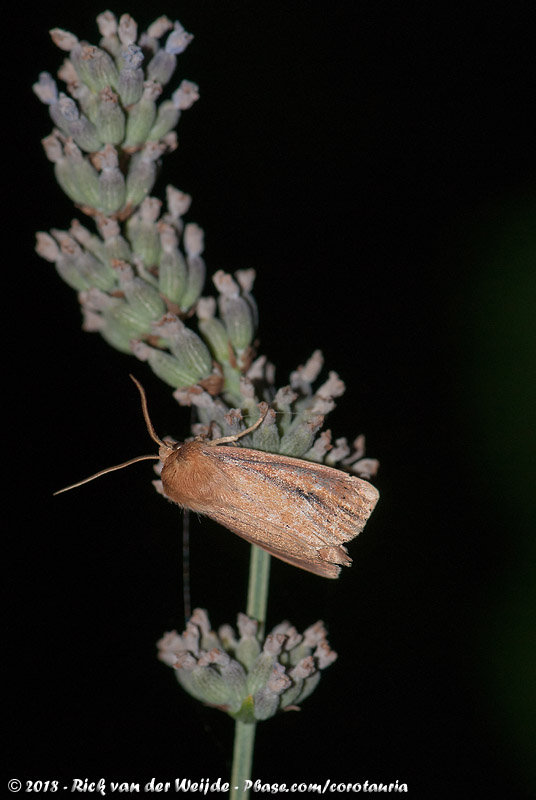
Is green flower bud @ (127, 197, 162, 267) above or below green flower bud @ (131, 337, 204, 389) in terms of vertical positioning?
above

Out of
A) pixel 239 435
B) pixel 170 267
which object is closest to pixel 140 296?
pixel 170 267

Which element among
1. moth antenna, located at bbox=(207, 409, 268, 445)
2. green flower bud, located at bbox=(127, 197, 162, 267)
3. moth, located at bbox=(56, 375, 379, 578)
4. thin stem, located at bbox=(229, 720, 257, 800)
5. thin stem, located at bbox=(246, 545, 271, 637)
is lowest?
thin stem, located at bbox=(229, 720, 257, 800)

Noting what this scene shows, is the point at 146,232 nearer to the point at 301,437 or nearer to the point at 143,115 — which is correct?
the point at 143,115

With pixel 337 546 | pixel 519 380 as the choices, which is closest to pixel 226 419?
pixel 337 546

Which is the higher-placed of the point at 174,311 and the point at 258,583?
the point at 174,311

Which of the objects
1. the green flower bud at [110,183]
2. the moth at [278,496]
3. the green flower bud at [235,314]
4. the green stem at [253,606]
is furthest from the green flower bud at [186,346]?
the green stem at [253,606]

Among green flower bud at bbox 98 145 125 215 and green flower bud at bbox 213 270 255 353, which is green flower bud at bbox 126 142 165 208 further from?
green flower bud at bbox 213 270 255 353

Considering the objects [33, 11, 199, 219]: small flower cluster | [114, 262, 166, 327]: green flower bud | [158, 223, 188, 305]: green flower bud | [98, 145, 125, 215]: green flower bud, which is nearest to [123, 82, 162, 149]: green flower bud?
[33, 11, 199, 219]: small flower cluster

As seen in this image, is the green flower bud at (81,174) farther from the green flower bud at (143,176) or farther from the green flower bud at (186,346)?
the green flower bud at (186,346)

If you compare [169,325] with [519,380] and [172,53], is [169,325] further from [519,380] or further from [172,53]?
[519,380]
